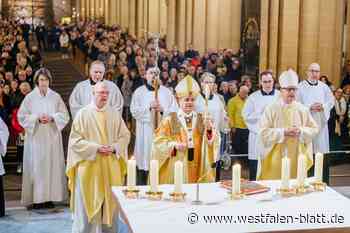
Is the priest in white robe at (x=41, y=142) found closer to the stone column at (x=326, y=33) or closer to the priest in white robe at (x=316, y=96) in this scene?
the priest in white robe at (x=316, y=96)

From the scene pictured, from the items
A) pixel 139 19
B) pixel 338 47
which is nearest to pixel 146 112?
pixel 338 47

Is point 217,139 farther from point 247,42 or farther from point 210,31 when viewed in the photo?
point 210,31

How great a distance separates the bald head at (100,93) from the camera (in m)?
6.86

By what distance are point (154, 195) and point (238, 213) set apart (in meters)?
0.75

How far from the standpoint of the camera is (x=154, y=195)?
17.4 feet

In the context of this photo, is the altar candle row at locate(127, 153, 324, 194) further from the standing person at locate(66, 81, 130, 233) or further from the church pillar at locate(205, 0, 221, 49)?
the church pillar at locate(205, 0, 221, 49)

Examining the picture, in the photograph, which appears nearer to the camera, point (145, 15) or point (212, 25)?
point (212, 25)

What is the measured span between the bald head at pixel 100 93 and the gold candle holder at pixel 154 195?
71.5 inches

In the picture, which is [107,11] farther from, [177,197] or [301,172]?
[177,197]

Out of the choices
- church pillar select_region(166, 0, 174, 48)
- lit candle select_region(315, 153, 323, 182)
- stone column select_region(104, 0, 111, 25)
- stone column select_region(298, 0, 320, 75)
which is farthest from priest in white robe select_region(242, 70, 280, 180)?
stone column select_region(104, 0, 111, 25)

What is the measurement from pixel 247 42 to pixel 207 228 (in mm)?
12464

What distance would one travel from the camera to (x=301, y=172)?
5.58 metres

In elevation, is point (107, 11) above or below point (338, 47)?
above

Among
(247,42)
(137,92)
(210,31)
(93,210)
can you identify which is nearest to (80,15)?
(210,31)
